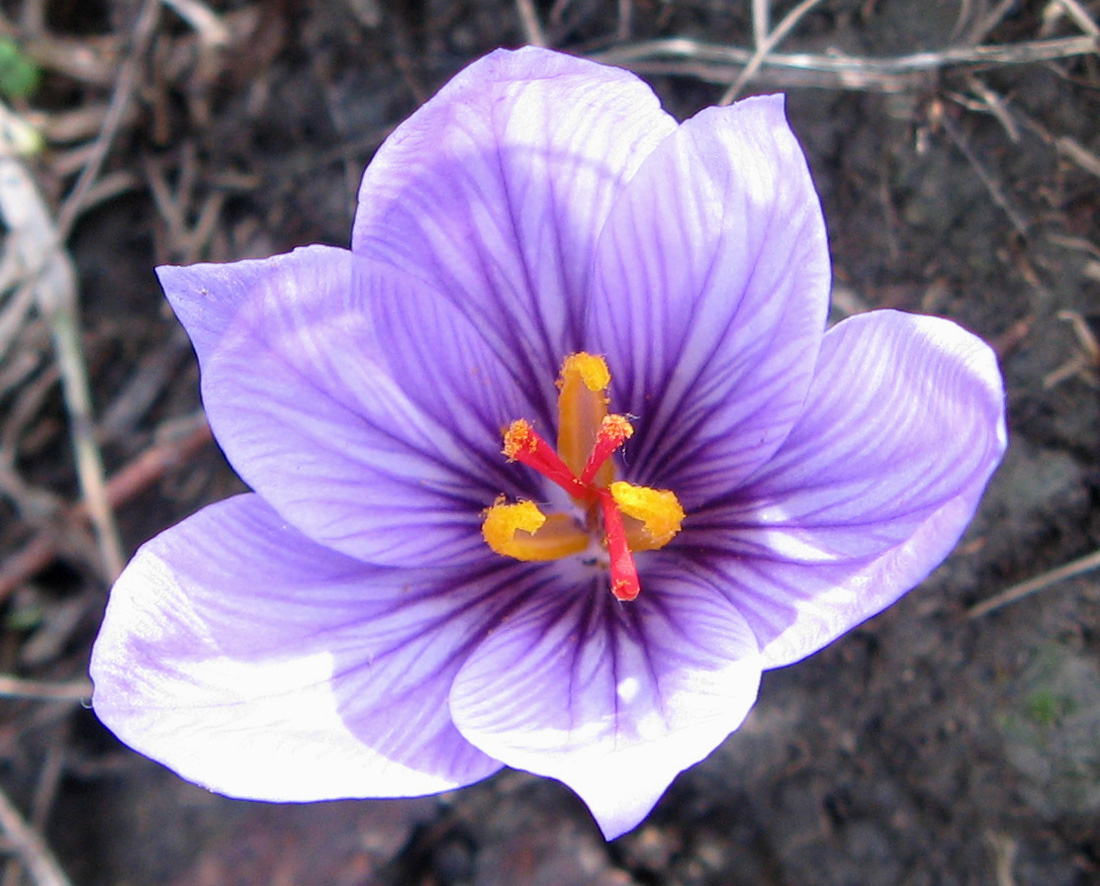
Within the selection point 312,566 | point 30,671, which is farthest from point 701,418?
point 30,671

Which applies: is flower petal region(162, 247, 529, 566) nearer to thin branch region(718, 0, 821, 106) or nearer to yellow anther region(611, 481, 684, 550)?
yellow anther region(611, 481, 684, 550)

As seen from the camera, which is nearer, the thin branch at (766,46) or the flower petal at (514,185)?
the flower petal at (514,185)

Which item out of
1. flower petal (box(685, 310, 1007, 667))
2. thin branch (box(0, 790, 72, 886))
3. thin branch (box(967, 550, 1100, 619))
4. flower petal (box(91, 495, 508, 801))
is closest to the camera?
flower petal (box(685, 310, 1007, 667))

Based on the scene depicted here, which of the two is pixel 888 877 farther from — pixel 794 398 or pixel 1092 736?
pixel 794 398

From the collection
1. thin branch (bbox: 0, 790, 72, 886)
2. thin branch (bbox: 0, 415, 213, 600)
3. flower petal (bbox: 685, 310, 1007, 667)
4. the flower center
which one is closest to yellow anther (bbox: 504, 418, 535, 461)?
the flower center

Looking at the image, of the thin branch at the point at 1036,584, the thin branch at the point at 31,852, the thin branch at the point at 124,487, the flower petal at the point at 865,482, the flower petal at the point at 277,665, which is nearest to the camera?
the flower petal at the point at 865,482

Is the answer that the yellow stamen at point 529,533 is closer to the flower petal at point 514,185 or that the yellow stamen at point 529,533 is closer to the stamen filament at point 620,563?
the stamen filament at point 620,563

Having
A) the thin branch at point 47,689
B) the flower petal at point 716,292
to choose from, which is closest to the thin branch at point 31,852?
the thin branch at point 47,689

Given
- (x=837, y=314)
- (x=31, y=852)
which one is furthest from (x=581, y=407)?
(x=31, y=852)
